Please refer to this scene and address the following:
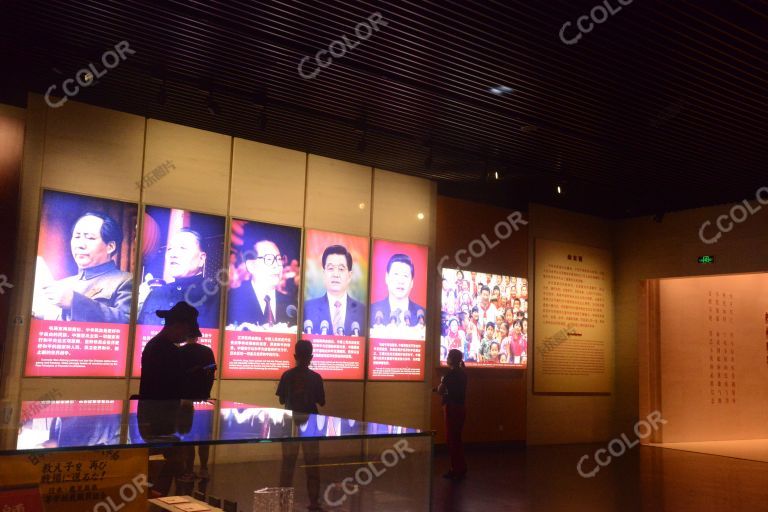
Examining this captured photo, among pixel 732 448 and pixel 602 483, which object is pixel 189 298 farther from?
pixel 732 448

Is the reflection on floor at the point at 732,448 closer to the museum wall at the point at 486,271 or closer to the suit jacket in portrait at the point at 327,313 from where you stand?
the museum wall at the point at 486,271

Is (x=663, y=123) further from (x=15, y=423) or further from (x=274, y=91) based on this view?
(x=15, y=423)

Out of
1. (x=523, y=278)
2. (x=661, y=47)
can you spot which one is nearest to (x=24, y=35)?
(x=661, y=47)

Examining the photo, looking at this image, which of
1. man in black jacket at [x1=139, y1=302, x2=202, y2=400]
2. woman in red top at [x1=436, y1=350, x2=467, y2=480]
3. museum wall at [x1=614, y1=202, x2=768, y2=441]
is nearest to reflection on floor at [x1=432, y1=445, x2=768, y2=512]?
woman in red top at [x1=436, y1=350, x2=467, y2=480]

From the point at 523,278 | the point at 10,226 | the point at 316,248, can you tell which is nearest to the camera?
the point at 10,226

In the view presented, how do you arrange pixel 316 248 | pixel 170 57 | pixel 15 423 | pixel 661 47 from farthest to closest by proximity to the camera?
pixel 316 248
pixel 170 57
pixel 661 47
pixel 15 423

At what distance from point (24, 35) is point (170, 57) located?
3.86 feet

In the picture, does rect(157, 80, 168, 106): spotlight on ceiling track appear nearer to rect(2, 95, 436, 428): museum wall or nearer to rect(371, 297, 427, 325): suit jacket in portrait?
rect(2, 95, 436, 428): museum wall

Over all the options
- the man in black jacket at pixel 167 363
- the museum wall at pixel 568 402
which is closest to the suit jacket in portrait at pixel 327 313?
the museum wall at pixel 568 402

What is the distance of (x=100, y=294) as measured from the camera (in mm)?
7180

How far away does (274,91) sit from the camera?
686 centimetres

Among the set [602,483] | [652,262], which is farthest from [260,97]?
[652,262]

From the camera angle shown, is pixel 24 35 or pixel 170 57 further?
pixel 170 57

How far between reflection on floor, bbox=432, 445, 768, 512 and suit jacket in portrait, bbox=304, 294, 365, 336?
2.11 m
